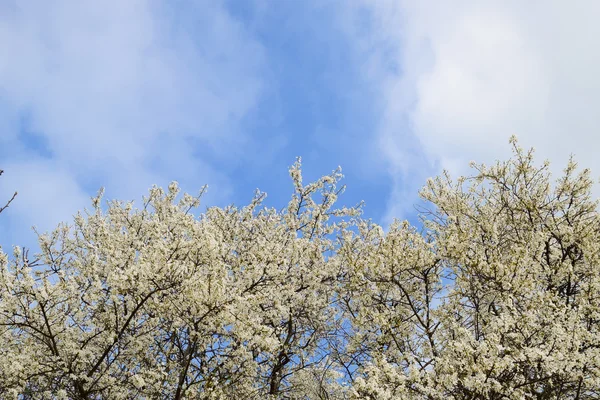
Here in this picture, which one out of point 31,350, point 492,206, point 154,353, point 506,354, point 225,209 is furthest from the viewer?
point 225,209

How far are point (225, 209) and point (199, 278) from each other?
5.80 metres

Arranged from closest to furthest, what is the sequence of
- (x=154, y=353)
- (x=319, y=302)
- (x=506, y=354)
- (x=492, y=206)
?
(x=506, y=354), (x=154, y=353), (x=319, y=302), (x=492, y=206)

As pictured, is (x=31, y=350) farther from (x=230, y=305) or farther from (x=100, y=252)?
(x=230, y=305)

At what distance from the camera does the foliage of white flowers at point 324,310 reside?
8.05 m

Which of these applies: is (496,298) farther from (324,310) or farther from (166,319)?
(166,319)

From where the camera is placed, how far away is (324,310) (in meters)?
11.9

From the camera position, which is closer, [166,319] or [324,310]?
[166,319]

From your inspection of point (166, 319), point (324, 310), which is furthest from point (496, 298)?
point (166, 319)

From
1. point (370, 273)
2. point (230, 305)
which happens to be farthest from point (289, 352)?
point (230, 305)

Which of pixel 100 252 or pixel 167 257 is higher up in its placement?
pixel 100 252

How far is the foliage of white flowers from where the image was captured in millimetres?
8055

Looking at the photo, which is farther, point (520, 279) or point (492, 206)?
point (492, 206)

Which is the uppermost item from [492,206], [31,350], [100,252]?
[492,206]

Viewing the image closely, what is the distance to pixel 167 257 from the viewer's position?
8.67 m
